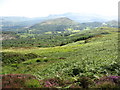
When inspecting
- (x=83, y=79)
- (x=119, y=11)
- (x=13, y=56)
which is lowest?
(x=13, y=56)

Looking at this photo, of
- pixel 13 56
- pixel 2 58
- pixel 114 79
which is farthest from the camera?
pixel 13 56

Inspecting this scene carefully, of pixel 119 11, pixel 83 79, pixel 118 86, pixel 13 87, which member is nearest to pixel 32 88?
pixel 13 87

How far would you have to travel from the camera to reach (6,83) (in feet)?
31.3

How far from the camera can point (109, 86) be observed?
884cm

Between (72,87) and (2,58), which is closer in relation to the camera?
(72,87)

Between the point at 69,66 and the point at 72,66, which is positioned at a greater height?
Result: the point at 72,66

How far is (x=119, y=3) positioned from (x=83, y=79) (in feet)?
26.4

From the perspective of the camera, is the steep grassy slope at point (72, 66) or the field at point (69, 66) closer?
the field at point (69, 66)

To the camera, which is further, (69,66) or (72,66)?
(69,66)

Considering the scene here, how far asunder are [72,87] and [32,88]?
8.82 feet

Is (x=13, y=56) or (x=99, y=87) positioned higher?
(x=99, y=87)

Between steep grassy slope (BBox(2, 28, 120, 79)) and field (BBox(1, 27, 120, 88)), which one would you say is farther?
steep grassy slope (BBox(2, 28, 120, 79))

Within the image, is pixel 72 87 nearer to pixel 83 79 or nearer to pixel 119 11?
pixel 83 79

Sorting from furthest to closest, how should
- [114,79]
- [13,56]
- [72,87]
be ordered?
[13,56]
[114,79]
[72,87]
